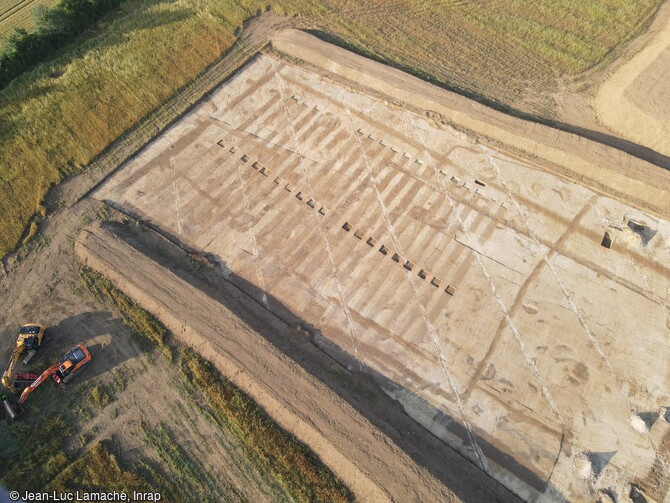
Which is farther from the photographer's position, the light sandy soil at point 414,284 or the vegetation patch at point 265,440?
the light sandy soil at point 414,284

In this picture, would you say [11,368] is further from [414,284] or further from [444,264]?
[444,264]

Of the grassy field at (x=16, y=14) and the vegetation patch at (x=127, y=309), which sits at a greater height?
the grassy field at (x=16, y=14)

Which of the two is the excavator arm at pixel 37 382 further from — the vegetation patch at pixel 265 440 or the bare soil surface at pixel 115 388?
the vegetation patch at pixel 265 440

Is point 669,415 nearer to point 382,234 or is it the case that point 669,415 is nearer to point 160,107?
point 382,234

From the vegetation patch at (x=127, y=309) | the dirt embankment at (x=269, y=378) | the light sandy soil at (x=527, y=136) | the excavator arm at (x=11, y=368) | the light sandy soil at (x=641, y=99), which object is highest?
the light sandy soil at (x=641, y=99)

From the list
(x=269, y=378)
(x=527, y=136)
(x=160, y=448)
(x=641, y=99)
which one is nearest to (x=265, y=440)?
(x=269, y=378)

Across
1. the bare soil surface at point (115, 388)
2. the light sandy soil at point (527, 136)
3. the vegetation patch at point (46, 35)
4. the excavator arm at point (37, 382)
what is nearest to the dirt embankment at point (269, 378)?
the bare soil surface at point (115, 388)

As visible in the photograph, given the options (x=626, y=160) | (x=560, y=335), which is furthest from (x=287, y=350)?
(x=626, y=160)

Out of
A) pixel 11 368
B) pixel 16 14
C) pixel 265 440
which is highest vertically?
pixel 16 14
